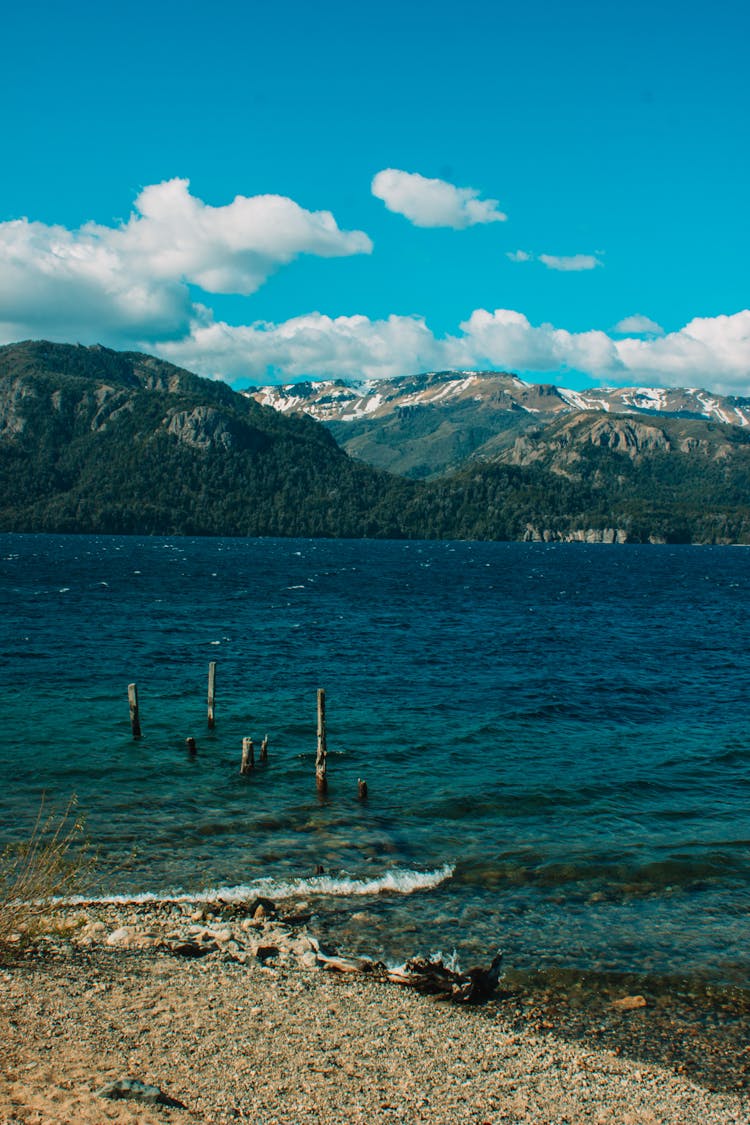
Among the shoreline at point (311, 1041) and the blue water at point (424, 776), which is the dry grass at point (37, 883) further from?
the blue water at point (424, 776)

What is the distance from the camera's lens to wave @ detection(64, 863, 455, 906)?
19.7 metres

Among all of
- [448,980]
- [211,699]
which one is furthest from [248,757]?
[448,980]

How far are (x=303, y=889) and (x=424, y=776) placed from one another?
34.8 ft

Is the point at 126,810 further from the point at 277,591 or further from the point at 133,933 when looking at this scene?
the point at 277,591

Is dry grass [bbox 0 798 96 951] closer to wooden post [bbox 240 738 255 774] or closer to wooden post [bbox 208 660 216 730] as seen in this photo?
wooden post [bbox 240 738 255 774]

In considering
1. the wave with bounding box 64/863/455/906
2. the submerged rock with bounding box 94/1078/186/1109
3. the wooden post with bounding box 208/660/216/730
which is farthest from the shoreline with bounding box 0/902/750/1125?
the wooden post with bounding box 208/660/216/730

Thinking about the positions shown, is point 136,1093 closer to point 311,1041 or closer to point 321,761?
point 311,1041

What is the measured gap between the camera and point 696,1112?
12102 millimetres

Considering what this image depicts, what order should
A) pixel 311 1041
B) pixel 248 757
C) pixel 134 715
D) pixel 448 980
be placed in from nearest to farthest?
1. pixel 311 1041
2. pixel 448 980
3. pixel 248 757
4. pixel 134 715

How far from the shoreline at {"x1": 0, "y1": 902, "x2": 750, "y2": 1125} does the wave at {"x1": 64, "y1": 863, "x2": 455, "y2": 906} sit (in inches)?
74.0

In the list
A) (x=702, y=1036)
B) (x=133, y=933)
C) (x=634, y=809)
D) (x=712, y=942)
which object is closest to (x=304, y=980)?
(x=133, y=933)

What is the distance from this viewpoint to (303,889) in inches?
810

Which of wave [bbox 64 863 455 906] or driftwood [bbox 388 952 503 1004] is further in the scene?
wave [bbox 64 863 455 906]

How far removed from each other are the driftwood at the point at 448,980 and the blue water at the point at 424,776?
4.35ft
